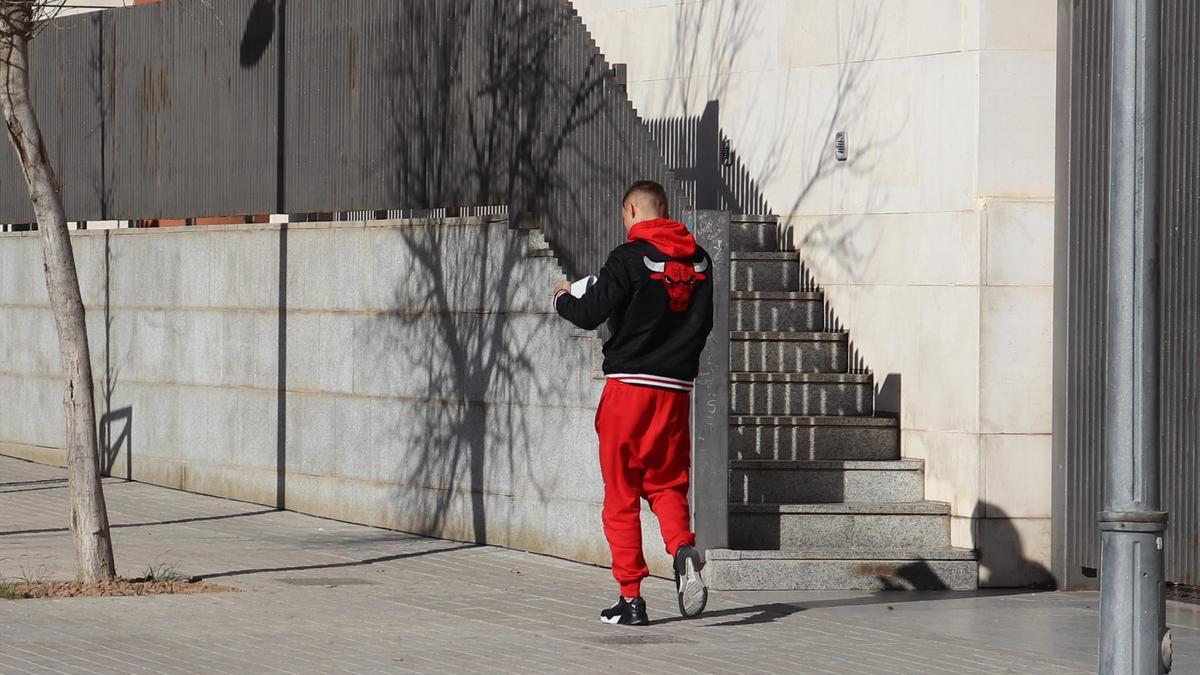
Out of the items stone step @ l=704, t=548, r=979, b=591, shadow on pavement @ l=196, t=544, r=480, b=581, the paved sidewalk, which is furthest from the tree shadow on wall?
stone step @ l=704, t=548, r=979, b=591

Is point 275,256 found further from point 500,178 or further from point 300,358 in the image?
point 500,178

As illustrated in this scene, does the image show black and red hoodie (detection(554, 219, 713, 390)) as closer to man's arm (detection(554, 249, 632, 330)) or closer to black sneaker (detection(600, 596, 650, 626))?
man's arm (detection(554, 249, 632, 330))

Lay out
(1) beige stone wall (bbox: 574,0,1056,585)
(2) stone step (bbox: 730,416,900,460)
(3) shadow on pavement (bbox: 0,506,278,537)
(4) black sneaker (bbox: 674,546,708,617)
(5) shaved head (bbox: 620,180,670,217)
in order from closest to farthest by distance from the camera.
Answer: (4) black sneaker (bbox: 674,546,708,617) → (5) shaved head (bbox: 620,180,670,217) → (1) beige stone wall (bbox: 574,0,1056,585) → (2) stone step (bbox: 730,416,900,460) → (3) shadow on pavement (bbox: 0,506,278,537)

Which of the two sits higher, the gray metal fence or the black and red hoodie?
the gray metal fence

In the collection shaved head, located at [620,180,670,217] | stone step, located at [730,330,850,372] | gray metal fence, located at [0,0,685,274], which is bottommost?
stone step, located at [730,330,850,372]

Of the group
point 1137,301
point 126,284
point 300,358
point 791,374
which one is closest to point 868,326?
point 791,374

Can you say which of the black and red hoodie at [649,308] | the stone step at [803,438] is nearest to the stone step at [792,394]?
the stone step at [803,438]

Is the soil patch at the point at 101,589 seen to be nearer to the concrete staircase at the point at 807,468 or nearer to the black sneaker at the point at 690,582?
the black sneaker at the point at 690,582

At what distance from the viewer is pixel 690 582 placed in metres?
9.64

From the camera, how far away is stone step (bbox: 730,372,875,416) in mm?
12352

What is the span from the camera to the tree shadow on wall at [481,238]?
12727mm

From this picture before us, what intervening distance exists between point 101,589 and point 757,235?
4.80 m

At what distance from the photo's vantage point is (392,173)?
48.1ft

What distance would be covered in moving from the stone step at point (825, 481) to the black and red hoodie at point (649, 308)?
6.46 ft
